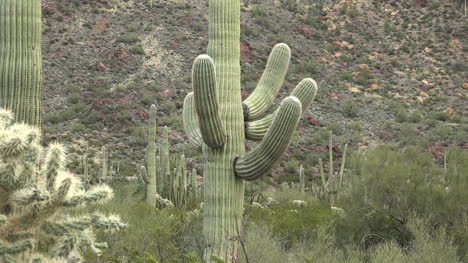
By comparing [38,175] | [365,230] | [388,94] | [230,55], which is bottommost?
[365,230]

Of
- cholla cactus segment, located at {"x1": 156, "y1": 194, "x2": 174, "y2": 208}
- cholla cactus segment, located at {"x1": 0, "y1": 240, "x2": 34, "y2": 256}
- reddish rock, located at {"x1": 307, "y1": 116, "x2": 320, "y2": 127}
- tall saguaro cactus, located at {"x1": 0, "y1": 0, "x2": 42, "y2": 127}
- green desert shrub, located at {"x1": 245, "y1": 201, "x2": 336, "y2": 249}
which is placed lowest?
green desert shrub, located at {"x1": 245, "y1": 201, "x2": 336, "y2": 249}

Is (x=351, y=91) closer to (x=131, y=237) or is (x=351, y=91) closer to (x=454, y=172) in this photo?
(x=454, y=172)

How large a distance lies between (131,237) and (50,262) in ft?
15.4

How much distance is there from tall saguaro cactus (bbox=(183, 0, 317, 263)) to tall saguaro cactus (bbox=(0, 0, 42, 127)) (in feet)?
5.69

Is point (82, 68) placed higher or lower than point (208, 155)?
higher

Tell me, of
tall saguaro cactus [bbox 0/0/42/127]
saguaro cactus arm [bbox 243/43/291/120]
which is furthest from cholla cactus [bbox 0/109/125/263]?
saguaro cactus arm [bbox 243/43/291/120]

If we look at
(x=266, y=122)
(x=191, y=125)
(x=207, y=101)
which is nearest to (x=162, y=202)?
(x=191, y=125)

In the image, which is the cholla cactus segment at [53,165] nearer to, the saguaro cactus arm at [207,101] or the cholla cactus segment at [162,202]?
the saguaro cactus arm at [207,101]

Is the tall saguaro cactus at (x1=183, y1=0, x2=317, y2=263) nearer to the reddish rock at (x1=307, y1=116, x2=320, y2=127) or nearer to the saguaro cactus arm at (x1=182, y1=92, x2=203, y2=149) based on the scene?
the saguaro cactus arm at (x1=182, y1=92, x2=203, y2=149)

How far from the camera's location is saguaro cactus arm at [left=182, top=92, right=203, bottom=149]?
8309 mm

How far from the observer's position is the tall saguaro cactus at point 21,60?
573 centimetres

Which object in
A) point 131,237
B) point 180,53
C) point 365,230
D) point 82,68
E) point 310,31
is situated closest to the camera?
point 131,237

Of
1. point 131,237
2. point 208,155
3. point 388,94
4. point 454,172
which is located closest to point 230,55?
point 208,155

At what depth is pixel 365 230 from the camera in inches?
405
